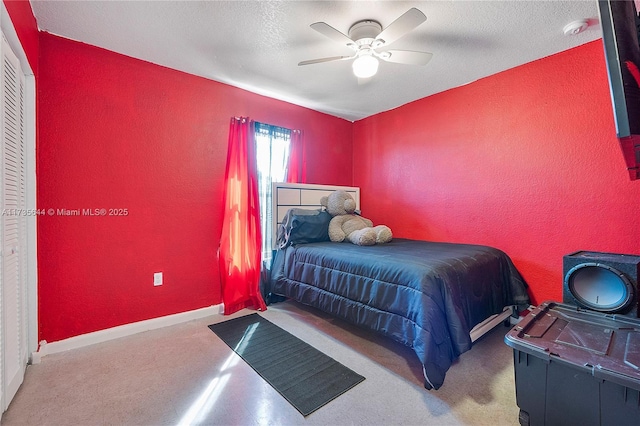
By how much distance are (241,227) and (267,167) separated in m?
0.77

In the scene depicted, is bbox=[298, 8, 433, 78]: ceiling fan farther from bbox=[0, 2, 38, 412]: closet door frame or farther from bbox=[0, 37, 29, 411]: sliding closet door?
bbox=[0, 2, 38, 412]: closet door frame

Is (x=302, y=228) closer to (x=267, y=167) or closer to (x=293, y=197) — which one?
(x=293, y=197)

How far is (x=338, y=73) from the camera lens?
2.72 m

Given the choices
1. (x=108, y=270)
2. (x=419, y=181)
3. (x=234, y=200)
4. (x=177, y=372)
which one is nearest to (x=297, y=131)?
(x=234, y=200)

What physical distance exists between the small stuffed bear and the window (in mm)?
646

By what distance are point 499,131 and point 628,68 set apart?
2161 mm

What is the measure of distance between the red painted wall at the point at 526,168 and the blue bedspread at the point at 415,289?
1.20ft

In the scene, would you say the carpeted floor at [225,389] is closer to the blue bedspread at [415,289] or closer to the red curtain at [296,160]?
the blue bedspread at [415,289]

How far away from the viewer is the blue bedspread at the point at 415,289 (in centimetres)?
168

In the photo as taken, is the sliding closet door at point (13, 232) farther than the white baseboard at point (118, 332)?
No

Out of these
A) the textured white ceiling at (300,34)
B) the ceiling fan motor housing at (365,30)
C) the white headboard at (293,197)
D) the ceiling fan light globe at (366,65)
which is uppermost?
the textured white ceiling at (300,34)

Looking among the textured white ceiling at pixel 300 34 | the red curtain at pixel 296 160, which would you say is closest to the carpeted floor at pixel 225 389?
the red curtain at pixel 296 160

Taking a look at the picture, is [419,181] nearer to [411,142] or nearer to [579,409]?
[411,142]

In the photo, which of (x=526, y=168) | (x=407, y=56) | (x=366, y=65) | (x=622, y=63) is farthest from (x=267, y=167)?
(x=622, y=63)
